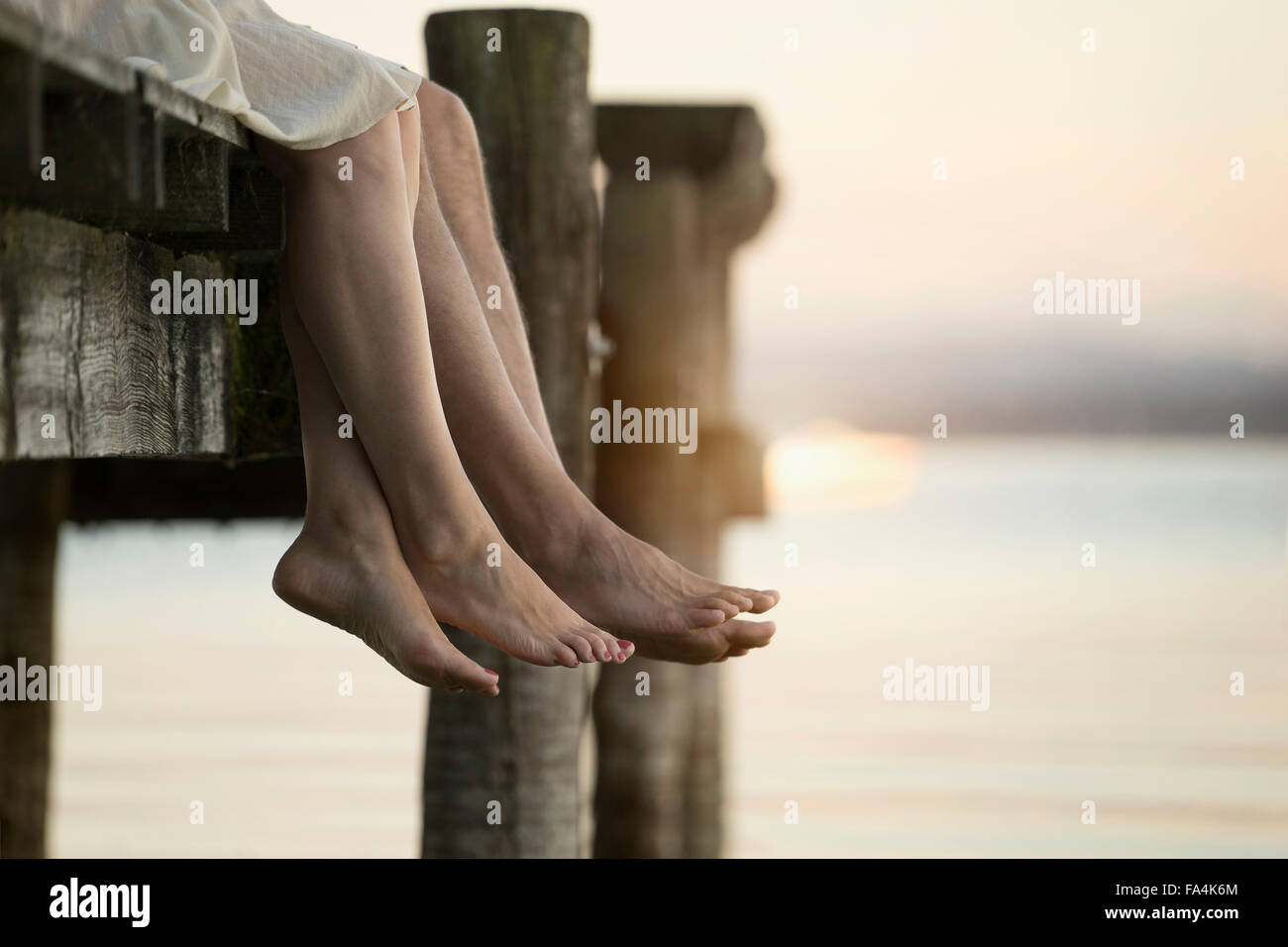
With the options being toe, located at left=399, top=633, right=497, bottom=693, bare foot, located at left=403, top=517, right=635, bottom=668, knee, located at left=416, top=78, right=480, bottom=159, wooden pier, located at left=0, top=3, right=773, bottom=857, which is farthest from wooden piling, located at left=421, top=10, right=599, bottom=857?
toe, located at left=399, top=633, right=497, bottom=693

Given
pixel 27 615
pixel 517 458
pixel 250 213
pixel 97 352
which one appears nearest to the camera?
pixel 97 352

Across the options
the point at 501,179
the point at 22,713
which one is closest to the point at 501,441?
the point at 501,179

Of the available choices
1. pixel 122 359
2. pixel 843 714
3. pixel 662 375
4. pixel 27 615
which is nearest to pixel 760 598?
pixel 122 359

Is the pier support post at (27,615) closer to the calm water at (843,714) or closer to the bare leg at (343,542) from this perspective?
the calm water at (843,714)

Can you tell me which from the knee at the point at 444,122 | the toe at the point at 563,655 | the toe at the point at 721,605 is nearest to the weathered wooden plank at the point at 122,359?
the knee at the point at 444,122

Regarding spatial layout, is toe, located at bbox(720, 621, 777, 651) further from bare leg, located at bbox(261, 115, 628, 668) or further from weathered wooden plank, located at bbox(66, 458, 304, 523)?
Result: weathered wooden plank, located at bbox(66, 458, 304, 523)

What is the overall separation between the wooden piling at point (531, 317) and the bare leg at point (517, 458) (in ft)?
1.92

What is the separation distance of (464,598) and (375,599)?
0.13 metres

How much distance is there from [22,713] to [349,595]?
3.27 m

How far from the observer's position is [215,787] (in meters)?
7.98

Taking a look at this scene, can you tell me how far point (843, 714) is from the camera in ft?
32.2

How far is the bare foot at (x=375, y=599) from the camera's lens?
2.03 m

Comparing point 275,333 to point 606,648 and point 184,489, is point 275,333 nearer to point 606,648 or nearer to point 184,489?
point 606,648
